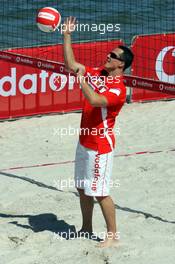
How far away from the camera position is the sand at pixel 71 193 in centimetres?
724

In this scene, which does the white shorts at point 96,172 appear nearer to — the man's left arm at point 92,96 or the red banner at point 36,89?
the man's left arm at point 92,96

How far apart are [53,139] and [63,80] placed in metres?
1.73

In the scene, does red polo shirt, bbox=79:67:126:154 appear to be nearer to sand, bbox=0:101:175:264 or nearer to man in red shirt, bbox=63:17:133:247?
man in red shirt, bbox=63:17:133:247

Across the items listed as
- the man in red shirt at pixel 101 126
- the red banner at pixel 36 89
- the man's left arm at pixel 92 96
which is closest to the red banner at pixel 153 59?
the red banner at pixel 36 89

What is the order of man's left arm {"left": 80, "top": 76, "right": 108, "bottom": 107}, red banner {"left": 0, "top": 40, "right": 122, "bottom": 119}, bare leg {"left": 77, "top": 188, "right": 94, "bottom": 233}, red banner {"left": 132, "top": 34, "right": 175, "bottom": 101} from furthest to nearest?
red banner {"left": 132, "top": 34, "right": 175, "bottom": 101}, red banner {"left": 0, "top": 40, "right": 122, "bottom": 119}, bare leg {"left": 77, "top": 188, "right": 94, "bottom": 233}, man's left arm {"left": 80, "top": 76, "right": 108, "bottom": 107}

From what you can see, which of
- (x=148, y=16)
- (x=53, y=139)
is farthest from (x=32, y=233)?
(x=148, y=16)

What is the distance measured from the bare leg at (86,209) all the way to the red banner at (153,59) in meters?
6.30

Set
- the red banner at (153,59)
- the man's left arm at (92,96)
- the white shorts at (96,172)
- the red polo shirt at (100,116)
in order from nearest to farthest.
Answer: the man's left arm at (92,96)
the red polo shirt at (100,116)
the white shorts at (96,172)
the red banner at (153,59)

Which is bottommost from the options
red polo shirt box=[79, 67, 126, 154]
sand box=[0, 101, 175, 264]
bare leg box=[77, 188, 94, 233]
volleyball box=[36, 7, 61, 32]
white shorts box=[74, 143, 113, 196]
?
sand box=[0, 101, 175, 264]

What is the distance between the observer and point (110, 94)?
275 inches

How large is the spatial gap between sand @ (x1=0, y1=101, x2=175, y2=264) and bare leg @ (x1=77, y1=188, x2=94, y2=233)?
19cm

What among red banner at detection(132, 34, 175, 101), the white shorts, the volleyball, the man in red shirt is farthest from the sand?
the volleyball

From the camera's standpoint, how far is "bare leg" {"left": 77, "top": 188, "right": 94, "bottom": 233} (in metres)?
7.43

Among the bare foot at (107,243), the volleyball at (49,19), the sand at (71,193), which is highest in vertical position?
the volleyball at (49,19)
